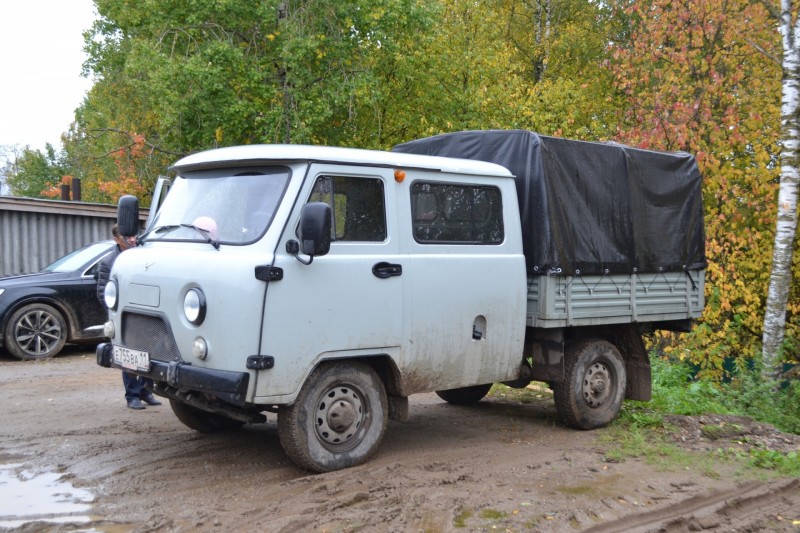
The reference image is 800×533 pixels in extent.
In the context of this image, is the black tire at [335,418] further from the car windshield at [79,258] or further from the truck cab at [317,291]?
the car windshield at [79,258]

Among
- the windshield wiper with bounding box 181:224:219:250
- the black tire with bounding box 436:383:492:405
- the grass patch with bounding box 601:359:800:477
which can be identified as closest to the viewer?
the windshield wiper with bounding box 181:224:219:250

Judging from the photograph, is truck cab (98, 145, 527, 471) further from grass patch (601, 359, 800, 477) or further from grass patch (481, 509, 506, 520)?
grass patch (601, 359, 800, 477)

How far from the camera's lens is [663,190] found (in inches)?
334

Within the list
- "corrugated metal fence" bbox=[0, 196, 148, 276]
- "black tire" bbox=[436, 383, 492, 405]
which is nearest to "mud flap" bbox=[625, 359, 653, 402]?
"black tire" bbox=[436, 383, 492, 405]

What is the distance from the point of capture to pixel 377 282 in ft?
19.8

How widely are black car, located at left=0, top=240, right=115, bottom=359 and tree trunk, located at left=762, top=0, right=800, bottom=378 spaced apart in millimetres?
9541

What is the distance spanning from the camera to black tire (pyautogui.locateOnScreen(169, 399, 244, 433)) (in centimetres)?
703

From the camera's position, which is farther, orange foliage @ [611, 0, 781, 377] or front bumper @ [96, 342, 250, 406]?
orange foliage @ [611, 0, 781, 377]

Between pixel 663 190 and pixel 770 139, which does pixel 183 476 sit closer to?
pixel 663 190

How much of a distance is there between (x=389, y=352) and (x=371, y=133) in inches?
728

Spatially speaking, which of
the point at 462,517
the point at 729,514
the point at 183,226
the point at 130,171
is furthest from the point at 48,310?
the point at 130,171

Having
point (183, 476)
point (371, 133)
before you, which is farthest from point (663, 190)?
point (371, 133)

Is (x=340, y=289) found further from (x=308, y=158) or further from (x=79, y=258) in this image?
(x=79, y=258)

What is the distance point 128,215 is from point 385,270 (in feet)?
7.97
